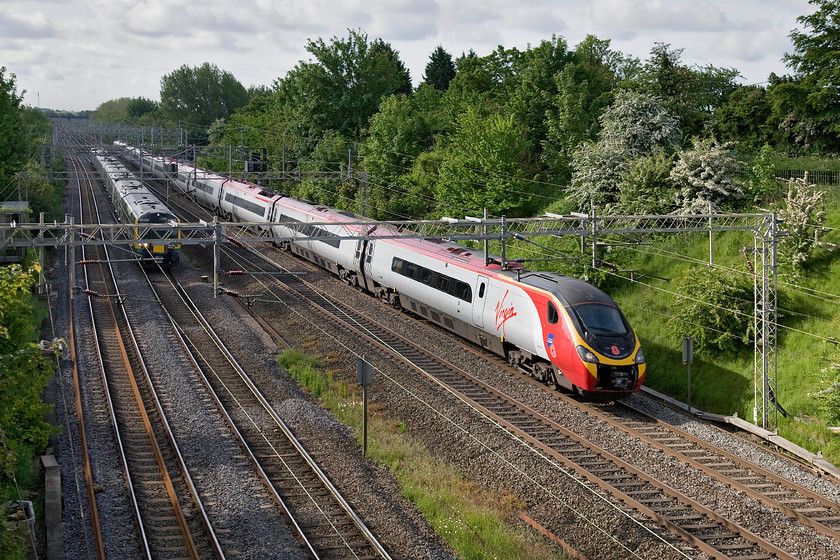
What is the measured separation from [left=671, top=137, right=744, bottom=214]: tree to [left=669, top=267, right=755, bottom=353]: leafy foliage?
21.1 ft

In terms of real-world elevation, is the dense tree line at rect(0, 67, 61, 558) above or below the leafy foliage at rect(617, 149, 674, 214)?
below

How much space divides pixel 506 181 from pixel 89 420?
22.5 m

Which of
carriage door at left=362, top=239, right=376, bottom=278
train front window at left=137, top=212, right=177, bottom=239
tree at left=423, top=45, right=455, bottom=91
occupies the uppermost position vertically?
tree at left=423, top=45, right=455, bottom=91

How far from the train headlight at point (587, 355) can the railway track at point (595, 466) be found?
1.60 m

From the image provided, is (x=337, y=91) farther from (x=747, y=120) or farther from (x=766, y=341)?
(x=766, y=341)

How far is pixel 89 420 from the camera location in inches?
688

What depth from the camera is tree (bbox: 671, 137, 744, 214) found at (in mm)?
27891

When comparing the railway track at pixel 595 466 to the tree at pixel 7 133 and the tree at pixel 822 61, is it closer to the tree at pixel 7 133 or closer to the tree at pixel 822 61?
the tree at pixel 822 61

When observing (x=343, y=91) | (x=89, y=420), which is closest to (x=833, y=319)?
(x=89, y=420)

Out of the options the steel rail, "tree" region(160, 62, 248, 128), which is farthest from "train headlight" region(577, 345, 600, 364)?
"tree" region(160, 62, 248, 128)

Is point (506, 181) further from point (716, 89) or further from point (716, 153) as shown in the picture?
point (716, 89)

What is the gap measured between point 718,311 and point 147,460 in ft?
48.2

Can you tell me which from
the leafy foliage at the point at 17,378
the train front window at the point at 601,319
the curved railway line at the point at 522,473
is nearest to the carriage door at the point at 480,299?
the curved railway line at the point at 522,473

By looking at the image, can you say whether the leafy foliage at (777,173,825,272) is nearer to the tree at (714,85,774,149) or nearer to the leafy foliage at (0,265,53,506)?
the tree at (714,85,774,149)
